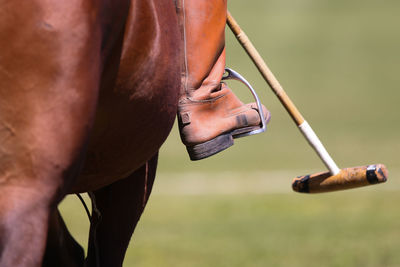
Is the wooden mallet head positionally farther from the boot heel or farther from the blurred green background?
the blurred green background

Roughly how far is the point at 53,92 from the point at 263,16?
78.4ft

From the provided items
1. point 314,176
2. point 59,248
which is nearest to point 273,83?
point 314,176

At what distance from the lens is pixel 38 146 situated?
204 centimetres

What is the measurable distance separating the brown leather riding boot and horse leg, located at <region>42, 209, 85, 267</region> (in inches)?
29.8

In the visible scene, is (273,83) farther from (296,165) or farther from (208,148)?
(296,165)

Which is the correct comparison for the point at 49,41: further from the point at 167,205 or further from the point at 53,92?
the point at 167,205

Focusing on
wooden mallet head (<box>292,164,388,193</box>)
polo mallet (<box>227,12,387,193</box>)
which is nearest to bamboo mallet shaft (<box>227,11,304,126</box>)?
polo mallet (<box>227,12,387,193</box>)

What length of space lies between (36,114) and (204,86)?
3.76ft

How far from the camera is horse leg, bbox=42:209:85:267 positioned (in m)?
3.52

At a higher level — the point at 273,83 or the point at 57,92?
the point at 57,92

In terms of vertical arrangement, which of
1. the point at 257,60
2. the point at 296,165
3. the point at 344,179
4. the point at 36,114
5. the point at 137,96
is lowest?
the point at 296,165

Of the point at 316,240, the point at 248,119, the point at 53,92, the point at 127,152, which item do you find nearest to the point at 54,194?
the point at 53,92

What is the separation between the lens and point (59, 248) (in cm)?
357

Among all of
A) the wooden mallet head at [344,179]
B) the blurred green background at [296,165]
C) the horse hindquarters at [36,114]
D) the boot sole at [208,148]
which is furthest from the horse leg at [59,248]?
the blurred green background at [296,165]
